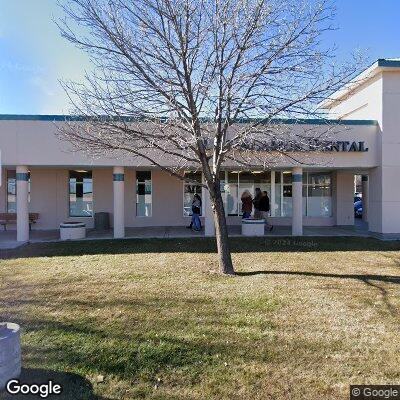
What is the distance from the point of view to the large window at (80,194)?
55.2 ft

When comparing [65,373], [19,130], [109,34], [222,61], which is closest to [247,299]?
[65,373]

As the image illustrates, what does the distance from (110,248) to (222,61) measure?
7.01m

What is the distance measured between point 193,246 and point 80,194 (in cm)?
758

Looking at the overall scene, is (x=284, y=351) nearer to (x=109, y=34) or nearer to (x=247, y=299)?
(x=247, y=299)

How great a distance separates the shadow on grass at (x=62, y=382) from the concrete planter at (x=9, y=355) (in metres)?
0.14

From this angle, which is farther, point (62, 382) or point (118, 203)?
point (118, 203)

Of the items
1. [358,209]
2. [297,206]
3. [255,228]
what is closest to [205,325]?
[255,228]

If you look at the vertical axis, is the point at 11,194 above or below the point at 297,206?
above

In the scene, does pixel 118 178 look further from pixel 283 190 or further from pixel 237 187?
pixel 283 190

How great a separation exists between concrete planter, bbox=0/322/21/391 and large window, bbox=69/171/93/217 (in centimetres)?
1360

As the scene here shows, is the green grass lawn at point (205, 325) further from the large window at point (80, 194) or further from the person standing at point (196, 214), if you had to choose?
the large window at point (80, 194)

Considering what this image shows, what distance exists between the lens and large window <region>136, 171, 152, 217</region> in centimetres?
1711

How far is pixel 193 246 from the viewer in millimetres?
11836

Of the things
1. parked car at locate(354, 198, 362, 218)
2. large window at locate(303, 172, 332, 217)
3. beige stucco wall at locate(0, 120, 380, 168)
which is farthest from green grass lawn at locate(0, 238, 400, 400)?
parked car at locate(354, 198, 362, 218)
